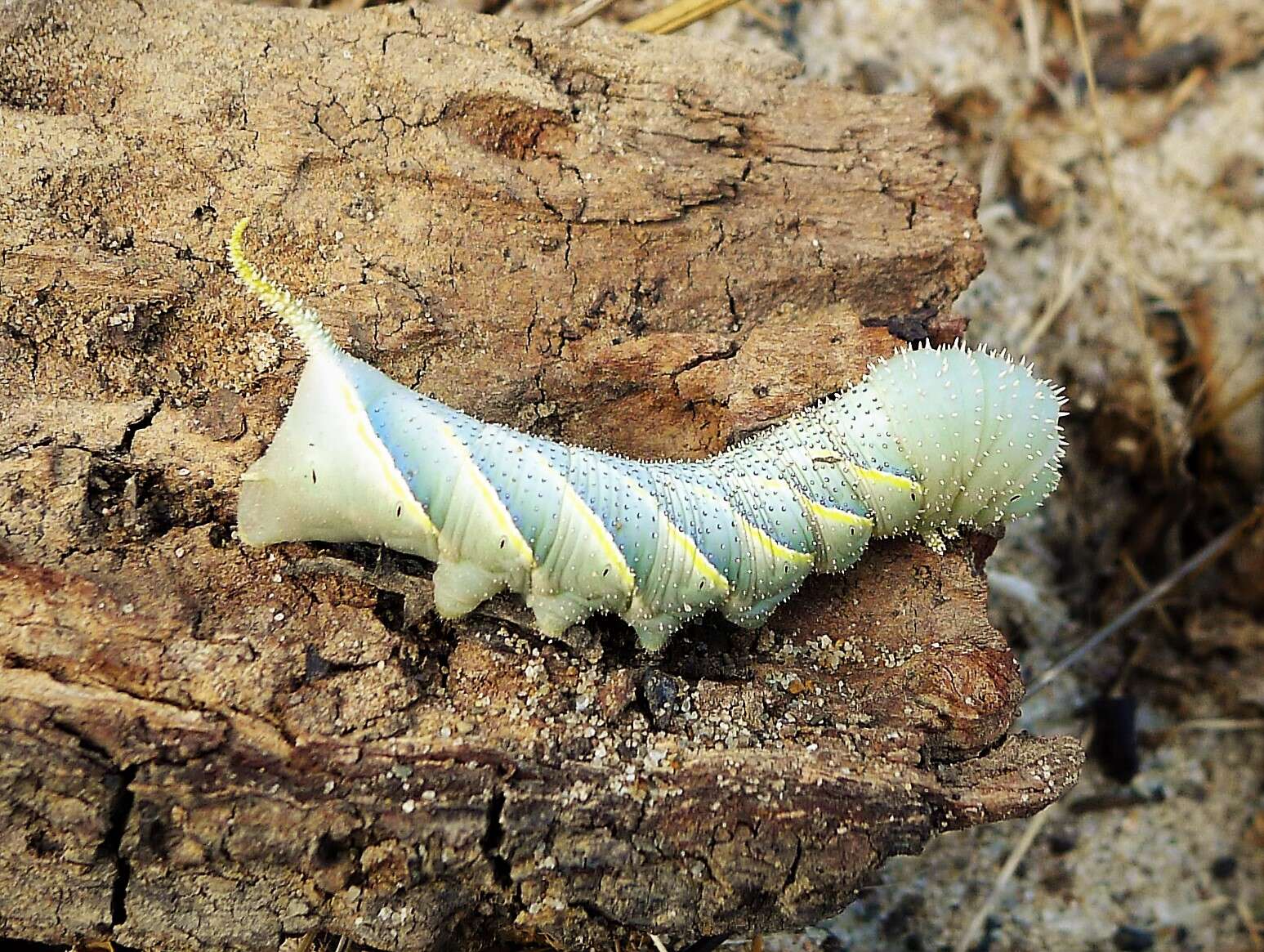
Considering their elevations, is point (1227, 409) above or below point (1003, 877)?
above

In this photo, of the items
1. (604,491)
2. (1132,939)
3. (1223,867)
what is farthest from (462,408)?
(1223,867)

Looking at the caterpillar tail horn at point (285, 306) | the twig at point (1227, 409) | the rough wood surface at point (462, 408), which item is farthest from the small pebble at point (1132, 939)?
the caterpillar tail horn at point (285, 306)

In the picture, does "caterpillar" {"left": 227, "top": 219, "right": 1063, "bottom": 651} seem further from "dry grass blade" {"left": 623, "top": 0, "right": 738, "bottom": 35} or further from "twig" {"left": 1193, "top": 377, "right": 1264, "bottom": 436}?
"twig" {"left": 1193, "top": 377, "right": 1264, "bottom": 436}

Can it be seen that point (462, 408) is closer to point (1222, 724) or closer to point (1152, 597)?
point (1152, 597)

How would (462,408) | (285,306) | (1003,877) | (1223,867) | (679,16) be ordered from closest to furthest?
(285,306) → (462,408) → (679,16) → (1003,877) → (1223,867)

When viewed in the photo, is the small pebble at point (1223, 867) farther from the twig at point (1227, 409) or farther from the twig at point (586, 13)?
the twig at point (586, 13)

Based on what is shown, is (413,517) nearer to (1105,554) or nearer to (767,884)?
(767,884)
